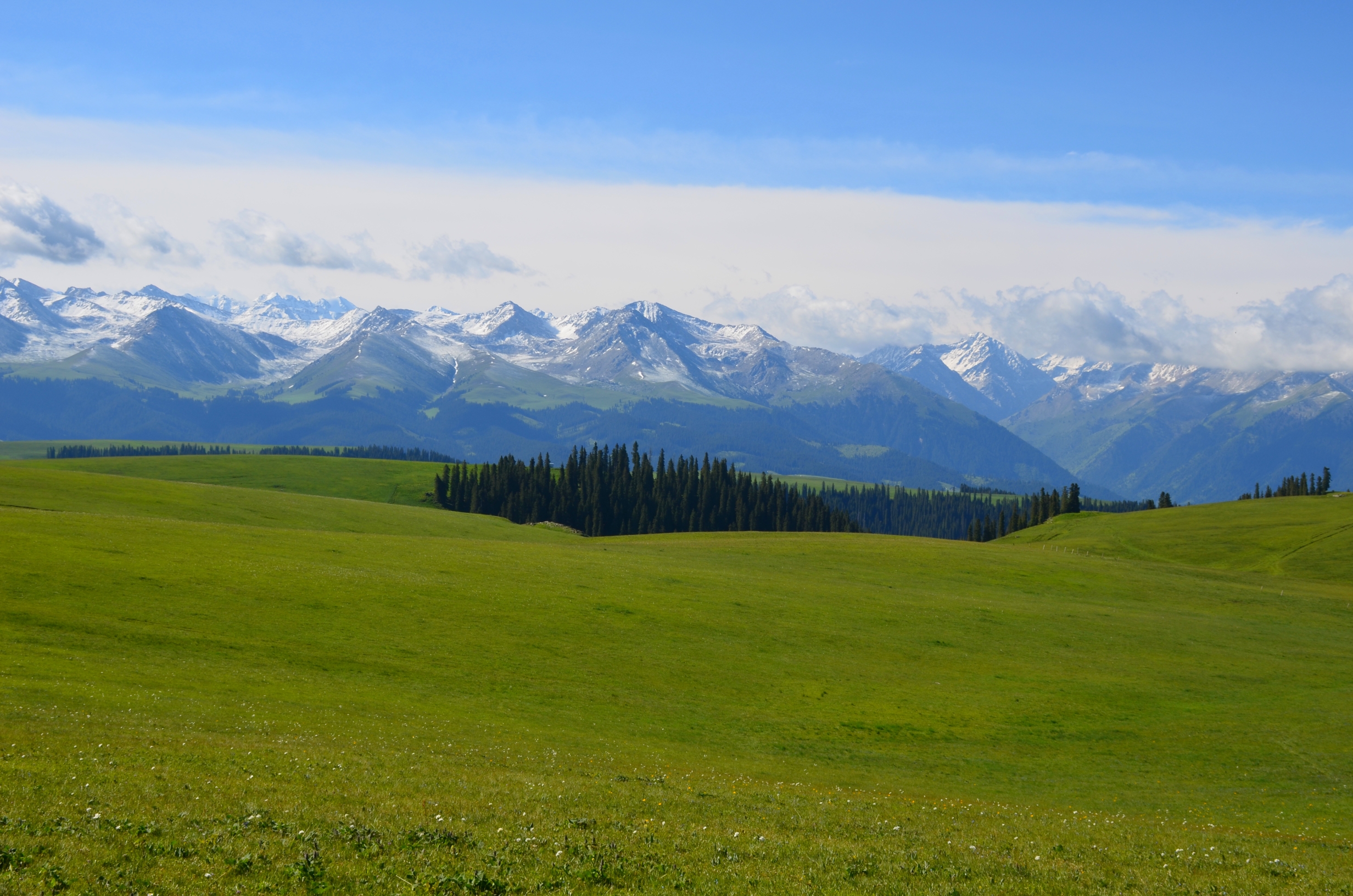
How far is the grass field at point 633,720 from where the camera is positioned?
17859 millimetres

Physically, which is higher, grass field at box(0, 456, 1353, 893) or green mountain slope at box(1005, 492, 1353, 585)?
green mountain slope at box(1005, 492, 1353, 585)

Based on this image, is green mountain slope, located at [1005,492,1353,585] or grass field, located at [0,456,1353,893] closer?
grass field, located at [0,456,1353,893]

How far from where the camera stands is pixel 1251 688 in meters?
54.3

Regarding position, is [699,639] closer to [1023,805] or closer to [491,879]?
[1023,805]

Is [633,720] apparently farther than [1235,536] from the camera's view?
No

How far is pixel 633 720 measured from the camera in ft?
134

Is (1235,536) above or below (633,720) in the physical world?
above

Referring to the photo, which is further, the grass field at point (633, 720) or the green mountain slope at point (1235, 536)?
the green mountain slope at point (1235, 536)

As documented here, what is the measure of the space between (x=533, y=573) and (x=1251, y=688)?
2018 inches

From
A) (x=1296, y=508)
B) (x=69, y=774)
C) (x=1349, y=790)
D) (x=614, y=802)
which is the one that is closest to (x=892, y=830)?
(x=614, y=802)

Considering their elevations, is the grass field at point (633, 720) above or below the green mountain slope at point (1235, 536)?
below

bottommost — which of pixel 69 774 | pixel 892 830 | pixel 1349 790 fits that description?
pixel 1349 790

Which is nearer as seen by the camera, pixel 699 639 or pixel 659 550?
pixel 699 639

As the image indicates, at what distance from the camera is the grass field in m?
17.9
